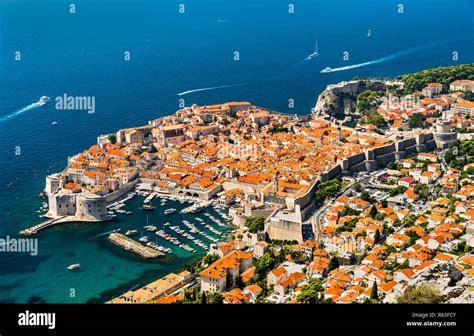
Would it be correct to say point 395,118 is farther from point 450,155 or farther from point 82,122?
point 82,122

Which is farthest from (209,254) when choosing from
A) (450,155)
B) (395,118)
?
(395,118)

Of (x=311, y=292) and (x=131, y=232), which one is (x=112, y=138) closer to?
(x=131, y=232)

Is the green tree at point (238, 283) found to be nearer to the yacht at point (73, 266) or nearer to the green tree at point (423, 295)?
the yacht at point (73, 266)

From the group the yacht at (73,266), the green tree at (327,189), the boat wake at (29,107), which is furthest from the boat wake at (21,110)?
the green tree at (327,189)

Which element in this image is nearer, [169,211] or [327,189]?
[327,189]

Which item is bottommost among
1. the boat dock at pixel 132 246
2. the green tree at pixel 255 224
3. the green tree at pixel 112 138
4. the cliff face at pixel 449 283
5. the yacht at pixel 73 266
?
the yacht at pixel 73 266

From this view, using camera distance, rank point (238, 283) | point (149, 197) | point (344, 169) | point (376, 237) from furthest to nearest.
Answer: point (149, 197) < point (344, 169) < point (376, 237) < point (238, 283)

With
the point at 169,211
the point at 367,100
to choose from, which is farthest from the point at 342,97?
the point at 169,211
